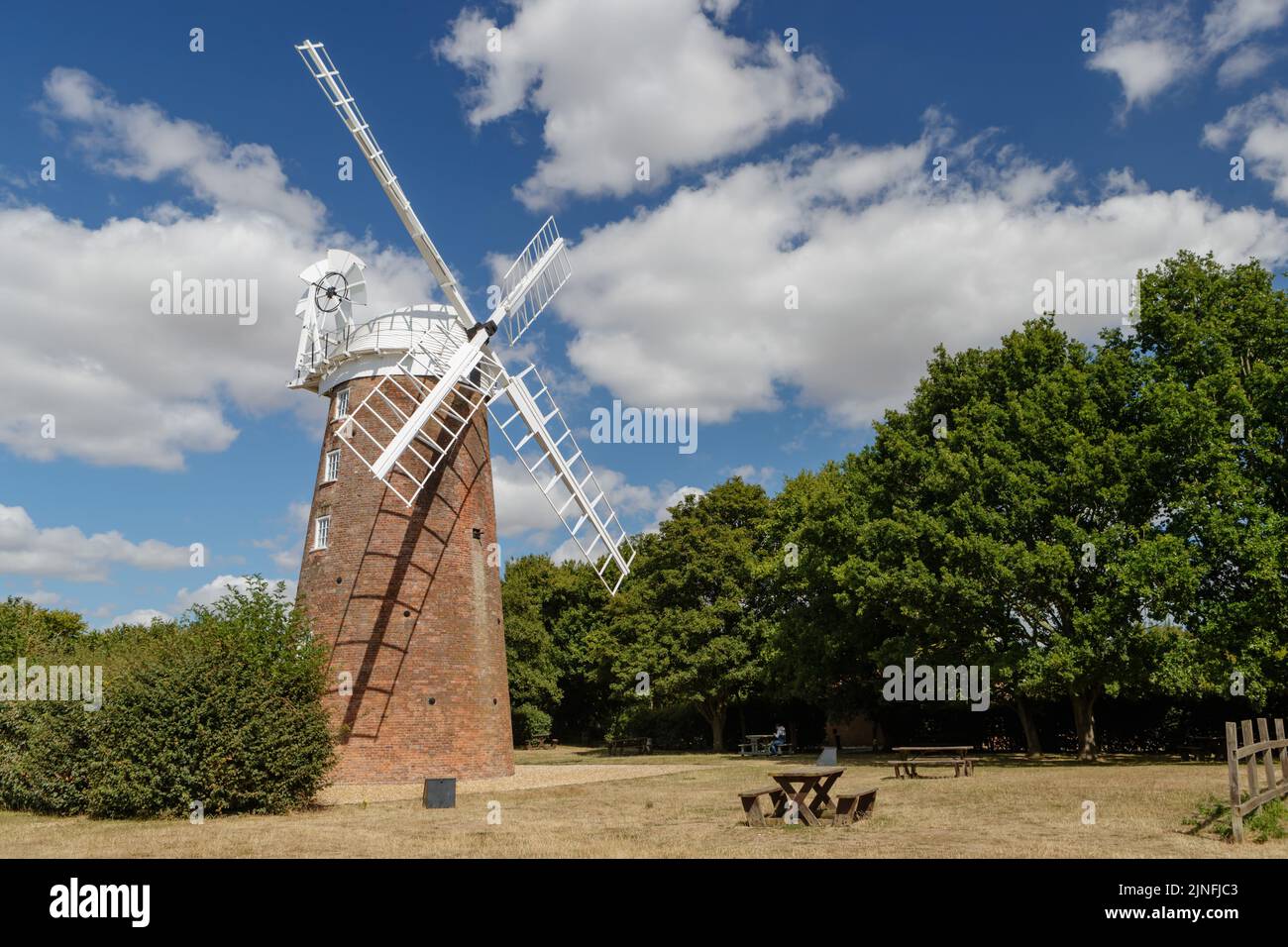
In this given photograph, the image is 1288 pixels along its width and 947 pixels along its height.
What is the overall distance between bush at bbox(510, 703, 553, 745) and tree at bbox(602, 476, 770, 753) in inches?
436

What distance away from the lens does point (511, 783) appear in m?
25.6

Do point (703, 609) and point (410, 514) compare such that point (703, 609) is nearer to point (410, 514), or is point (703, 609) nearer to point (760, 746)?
point (760, 746)

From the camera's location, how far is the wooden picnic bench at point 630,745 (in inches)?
1861

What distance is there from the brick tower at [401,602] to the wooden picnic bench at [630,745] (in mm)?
20859

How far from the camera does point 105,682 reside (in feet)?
65.3

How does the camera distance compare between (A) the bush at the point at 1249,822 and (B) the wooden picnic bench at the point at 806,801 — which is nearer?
(A) the bush at the point at 1249,822

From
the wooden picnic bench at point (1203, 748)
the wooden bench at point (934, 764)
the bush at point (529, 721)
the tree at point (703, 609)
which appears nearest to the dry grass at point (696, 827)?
the wooden bench at point (934, 764)

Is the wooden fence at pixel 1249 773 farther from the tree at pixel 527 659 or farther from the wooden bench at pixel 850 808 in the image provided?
the tree at pixel 527 659

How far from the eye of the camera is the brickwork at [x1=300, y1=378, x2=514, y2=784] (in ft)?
80.1

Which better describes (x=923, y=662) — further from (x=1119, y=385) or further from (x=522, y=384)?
(x=522, y=384)

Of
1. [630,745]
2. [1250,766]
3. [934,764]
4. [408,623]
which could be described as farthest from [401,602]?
[630,745]

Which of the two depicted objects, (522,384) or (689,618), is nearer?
(522,384)
